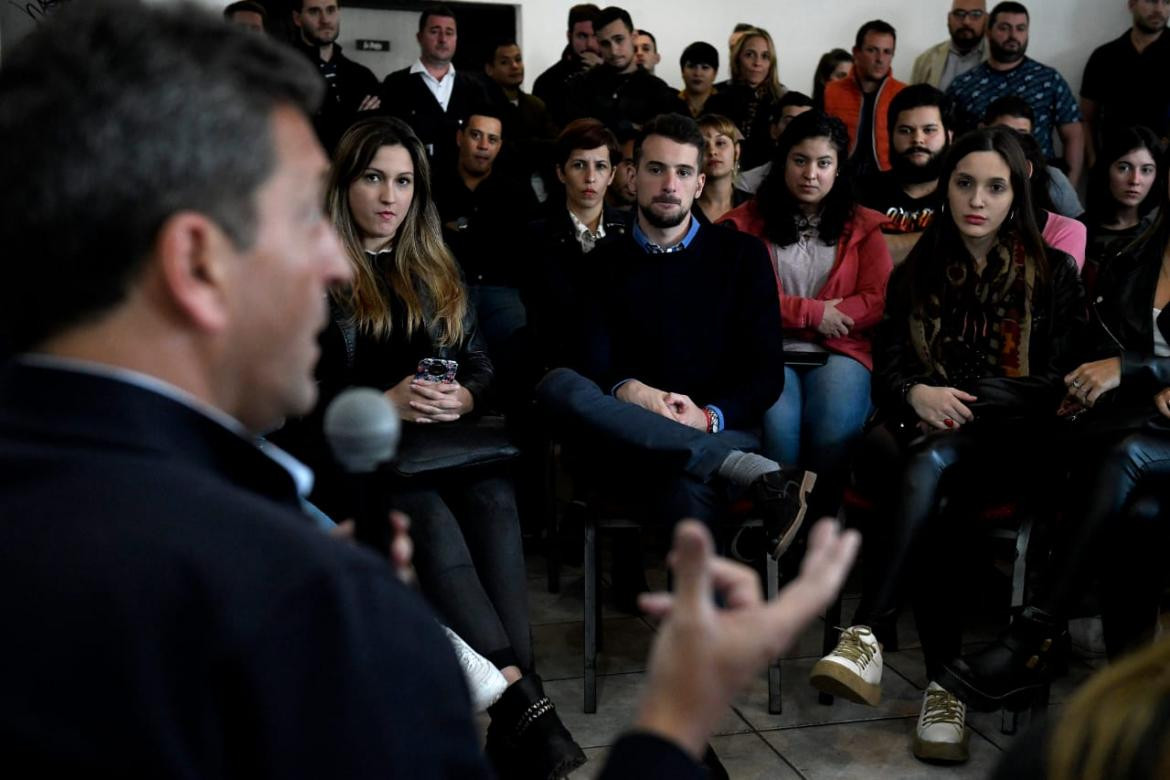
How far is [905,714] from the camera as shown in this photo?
117 inches

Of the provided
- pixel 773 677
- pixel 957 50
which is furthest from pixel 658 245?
pixel 957 50

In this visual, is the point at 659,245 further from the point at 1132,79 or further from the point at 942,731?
the point at 1132,79

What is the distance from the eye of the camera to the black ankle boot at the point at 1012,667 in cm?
273

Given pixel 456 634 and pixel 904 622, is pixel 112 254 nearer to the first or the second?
pixel 456 634

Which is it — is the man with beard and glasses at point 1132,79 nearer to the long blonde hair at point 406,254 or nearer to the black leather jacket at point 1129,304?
the black leather jacket at point 1129,304

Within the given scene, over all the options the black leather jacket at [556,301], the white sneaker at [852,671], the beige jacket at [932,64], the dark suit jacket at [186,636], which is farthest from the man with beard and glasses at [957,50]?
the dark suit jacket at [186,636]

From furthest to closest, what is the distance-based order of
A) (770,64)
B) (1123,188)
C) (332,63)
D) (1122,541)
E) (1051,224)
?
(770,64), (332,63), (1123,188), (1051,224), (1122,541)

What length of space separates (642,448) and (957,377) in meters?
0.90

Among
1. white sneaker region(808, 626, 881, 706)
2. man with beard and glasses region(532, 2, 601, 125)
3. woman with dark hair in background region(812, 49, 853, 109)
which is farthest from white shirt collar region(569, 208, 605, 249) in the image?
woman with dark hair in background region(812, 49, 853, 109)

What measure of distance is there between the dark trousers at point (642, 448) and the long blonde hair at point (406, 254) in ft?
1.08

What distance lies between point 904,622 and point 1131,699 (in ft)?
9.87

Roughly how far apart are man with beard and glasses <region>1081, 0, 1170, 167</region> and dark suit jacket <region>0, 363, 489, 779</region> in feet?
21.9

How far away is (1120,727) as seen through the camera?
69 cm

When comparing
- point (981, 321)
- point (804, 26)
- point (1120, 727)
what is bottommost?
point (981, 321)
